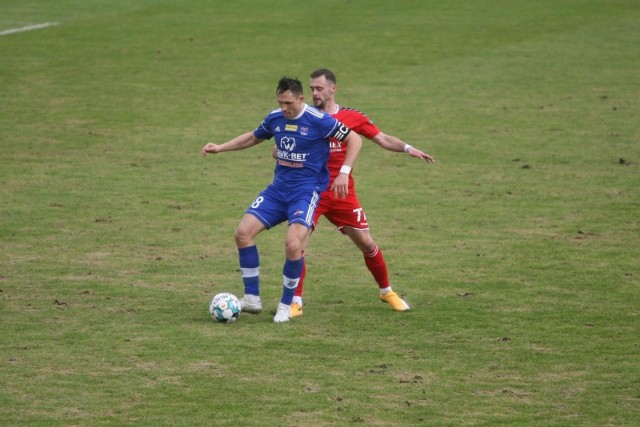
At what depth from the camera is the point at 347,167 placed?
35.9ft

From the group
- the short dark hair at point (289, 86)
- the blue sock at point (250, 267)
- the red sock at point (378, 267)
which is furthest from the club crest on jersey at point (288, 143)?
the red sock at point (378, 267)

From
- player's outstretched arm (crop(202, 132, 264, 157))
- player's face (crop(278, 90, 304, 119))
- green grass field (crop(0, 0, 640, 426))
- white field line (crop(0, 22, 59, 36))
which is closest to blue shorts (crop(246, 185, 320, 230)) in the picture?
player's outstretched arm (crop(202, 132, 264, 157))

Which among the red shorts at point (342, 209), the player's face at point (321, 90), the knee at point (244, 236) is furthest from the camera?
the red shorts at point (342, 209)

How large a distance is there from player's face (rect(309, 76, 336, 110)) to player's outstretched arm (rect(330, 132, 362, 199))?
514mm

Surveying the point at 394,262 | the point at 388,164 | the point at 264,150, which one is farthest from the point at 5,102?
the point at 394,262

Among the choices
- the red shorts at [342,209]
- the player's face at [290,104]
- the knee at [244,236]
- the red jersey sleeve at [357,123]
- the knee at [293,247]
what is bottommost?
the knee at [293,247]

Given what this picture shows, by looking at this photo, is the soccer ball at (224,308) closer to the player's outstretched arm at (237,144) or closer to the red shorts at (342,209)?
the red shorts at (342,209)

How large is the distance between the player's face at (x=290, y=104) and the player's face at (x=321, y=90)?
27 cm

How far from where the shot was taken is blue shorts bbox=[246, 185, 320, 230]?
11.0 meters

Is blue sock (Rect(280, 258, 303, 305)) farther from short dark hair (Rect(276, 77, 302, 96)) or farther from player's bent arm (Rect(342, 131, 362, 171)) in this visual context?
short dark hair (Rect(276, 77, 302, 96))

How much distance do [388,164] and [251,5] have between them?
15.5m

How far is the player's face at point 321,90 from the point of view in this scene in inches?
443

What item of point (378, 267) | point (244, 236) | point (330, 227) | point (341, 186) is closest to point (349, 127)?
point (341, 186)

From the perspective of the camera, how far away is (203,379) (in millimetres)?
9164
